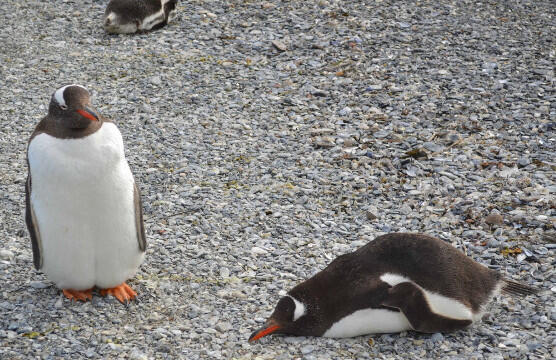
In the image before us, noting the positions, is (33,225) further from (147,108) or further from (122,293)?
(147,108)

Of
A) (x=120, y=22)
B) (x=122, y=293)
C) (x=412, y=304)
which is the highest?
(x=412, y=304)

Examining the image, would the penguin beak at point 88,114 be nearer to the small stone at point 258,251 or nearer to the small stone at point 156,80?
the small stone at point 258,251

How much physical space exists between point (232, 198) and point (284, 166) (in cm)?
70

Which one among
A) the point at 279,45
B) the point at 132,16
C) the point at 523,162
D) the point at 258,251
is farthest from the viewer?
the point at 132,16

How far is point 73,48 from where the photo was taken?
28.5ft

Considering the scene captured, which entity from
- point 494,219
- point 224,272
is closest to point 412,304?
point 224,272

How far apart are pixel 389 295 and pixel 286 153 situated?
262 centimetres

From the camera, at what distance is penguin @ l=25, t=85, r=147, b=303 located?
388 cm

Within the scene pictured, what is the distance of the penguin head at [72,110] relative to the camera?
386 cm

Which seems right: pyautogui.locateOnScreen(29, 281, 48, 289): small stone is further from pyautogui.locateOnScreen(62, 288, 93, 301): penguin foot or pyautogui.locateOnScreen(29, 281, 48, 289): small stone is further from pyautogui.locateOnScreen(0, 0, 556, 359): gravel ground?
pyautogui.locateOnScreen(62, 288, 93, 301): penguin foot

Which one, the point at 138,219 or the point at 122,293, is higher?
the point at 138,219

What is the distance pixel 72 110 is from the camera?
3.86 meters

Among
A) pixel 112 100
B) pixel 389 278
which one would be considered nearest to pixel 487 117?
pixel 389 278

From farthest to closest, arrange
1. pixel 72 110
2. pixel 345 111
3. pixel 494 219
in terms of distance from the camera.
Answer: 1. pixel 345 111
2. pixel 494 219
3. pixel 72 110
